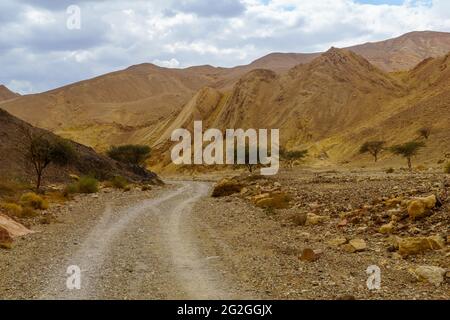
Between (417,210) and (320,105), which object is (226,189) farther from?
(320,105)

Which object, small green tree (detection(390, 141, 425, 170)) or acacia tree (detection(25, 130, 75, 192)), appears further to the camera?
small green tree (detection(390, 141, 425, 170))

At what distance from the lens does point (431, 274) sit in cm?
953

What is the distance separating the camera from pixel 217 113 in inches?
4665

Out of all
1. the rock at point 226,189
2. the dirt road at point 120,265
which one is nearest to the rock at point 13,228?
the dirt road at point 120,265

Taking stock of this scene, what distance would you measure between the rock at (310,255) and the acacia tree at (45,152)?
1020 inches

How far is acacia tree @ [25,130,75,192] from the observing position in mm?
36312

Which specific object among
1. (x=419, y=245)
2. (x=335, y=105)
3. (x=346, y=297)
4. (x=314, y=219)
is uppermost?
(x=335, y=105)

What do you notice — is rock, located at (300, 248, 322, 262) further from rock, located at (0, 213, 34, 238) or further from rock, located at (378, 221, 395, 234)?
rock, located at (0, 213, 34, 238)

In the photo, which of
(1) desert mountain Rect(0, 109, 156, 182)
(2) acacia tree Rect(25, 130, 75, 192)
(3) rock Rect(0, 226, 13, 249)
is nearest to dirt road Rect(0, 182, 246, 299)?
(3) rock Rect(0, 226, 13, 249)

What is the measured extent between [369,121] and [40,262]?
8120 cm

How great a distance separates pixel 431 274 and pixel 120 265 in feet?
21.4

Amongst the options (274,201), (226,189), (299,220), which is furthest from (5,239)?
(226,189)

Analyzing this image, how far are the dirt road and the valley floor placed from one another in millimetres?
21

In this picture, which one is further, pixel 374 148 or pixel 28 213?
pixel 374 148
